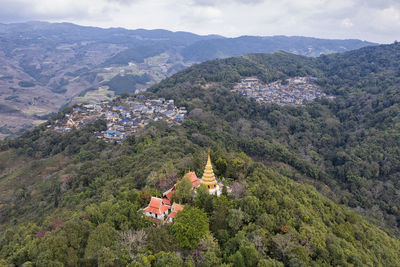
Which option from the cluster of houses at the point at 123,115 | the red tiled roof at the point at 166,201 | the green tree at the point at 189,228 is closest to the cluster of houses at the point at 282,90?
the cluster of houses at the point at 123,115

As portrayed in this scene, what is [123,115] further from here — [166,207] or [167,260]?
[167,260]

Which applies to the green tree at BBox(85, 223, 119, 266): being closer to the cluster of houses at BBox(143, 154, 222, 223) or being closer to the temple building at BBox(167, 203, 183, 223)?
the cluster of houses at BBox(143, 154, 222, 223)

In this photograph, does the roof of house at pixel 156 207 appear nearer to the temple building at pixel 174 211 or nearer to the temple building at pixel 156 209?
the temple building at pixel 156 209

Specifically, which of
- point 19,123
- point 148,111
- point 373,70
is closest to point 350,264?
point 148,111

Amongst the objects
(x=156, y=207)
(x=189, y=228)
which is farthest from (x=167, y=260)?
(x=156, y=207)

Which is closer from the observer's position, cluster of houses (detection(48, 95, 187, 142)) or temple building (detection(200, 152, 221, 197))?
temple building (detection(200, 152, 221, 197))

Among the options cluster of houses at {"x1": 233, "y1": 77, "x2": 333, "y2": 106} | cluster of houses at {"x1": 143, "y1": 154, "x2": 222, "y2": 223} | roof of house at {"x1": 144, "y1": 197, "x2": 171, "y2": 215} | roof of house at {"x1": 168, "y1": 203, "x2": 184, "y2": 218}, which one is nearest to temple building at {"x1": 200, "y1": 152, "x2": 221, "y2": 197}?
cluster of houses at {"x1": 143, "y1": 154, "x2": 222, "y2": 223}
